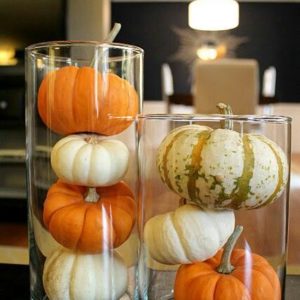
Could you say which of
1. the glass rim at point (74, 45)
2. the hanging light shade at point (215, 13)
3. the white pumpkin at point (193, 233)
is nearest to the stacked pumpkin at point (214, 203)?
the white pumpkin at point (193, 233)

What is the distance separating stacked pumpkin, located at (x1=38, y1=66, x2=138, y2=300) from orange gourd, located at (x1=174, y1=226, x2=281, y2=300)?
69 millimetres

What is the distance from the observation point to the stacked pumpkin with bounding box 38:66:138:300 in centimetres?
42

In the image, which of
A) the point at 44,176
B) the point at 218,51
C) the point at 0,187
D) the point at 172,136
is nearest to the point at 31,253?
the point at 44,176

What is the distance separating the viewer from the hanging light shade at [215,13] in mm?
2826

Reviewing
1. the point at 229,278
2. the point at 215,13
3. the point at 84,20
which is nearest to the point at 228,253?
the point at 229,278

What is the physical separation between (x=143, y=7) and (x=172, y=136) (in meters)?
6.06

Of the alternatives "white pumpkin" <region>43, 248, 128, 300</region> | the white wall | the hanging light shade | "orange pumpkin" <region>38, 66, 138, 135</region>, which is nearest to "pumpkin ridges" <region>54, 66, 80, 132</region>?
"orange pumpkin" <region>38, 66, 138, 135</region>

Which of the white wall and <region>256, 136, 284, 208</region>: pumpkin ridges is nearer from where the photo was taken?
<region>256, 136, 284, 208</region>: pumpkin ridges

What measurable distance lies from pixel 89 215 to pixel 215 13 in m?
2.61

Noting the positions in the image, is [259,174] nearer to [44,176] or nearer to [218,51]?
[44,176]

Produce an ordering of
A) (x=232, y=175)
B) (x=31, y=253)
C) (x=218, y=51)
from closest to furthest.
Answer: (x=232, y=175)
(x=31, y=253)
(x=218, y=51)

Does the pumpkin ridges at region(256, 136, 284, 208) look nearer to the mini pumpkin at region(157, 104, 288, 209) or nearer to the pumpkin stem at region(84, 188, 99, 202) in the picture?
the mini pumpkin at region(157, 104, 288, 209)

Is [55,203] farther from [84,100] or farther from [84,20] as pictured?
[84,20]

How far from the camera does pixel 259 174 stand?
14.9 inches
